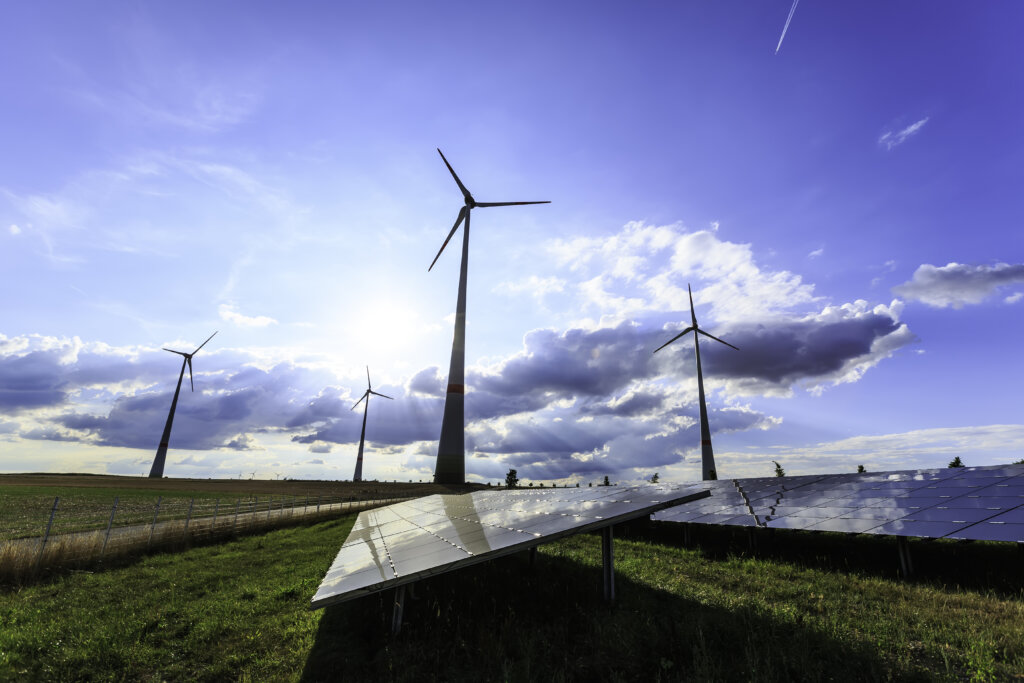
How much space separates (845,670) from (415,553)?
32.7 ft

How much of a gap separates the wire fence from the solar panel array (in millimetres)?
30908

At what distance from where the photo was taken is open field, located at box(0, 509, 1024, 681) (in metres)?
9.78

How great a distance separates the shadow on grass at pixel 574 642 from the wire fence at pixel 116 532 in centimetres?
1753

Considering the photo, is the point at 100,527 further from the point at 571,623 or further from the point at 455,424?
the point at 455,424

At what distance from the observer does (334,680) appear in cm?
1088

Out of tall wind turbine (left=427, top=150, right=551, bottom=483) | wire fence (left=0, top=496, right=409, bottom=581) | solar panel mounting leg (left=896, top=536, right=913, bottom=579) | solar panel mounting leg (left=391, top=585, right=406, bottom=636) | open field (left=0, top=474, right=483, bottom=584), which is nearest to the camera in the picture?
solar panel mounting leg (left=391, top=585, right=406, bottom=636)

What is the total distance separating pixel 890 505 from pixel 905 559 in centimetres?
401

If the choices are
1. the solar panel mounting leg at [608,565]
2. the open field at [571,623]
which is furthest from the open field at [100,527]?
the solar panel mounting leg at [608,565]

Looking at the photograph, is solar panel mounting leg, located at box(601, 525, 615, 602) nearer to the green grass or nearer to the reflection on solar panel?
the reflection on solar panel

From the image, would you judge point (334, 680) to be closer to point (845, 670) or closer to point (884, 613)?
point (845, 670)

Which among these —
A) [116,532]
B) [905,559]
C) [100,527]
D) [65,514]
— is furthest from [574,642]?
[65,514]

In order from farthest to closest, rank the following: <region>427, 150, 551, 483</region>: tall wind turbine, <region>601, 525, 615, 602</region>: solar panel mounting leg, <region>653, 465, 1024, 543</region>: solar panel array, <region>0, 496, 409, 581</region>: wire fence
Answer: <region>427, 150, 551, 483</region>: tall wind turbine
<region>0, 496, 409, 581</region>: wire fence
<region>653, 465, 1024, 543</region>: solar panel array
<region>601, 525, 615, 602</region>: solar panel mounting leg

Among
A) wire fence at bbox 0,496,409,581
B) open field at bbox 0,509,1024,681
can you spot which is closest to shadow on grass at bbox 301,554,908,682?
open field at bbox 0,509,1024,681

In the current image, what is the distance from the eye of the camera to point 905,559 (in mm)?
18031
